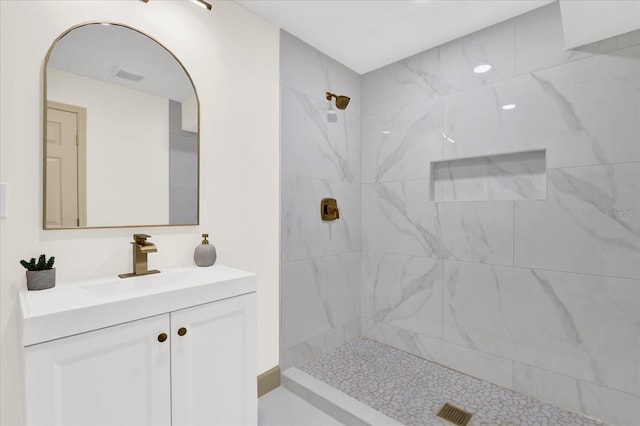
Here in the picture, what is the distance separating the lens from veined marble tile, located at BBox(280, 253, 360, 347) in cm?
229

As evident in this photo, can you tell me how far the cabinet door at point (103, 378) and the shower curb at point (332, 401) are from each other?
1.00m

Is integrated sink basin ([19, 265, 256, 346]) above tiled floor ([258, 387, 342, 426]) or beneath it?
above

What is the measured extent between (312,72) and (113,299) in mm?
2040

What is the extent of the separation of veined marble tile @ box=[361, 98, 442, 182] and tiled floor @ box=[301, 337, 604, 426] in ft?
4.79

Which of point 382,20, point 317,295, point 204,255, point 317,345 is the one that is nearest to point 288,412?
point 317,345

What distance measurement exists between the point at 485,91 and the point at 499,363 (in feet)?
6.07

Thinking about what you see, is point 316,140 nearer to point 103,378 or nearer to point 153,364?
point 153,364

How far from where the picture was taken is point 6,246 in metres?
1.25

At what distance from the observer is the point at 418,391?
6.80ft

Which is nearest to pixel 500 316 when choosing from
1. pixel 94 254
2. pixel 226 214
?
pixel 226 214

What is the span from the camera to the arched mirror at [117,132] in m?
1.37

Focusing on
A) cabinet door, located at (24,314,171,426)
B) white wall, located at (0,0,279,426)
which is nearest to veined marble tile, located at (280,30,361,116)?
white wall, located at (0,0,279,426)

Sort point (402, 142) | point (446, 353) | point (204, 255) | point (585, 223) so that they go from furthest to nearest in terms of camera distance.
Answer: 1. point (402, 142)
2. point (446, 353)
3. point (585, 223)
4. point (204, 255)

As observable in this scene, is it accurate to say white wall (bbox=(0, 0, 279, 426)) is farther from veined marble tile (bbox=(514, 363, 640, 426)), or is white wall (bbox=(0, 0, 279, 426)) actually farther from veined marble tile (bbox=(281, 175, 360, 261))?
veined marble tile (bbox=(514, 363, 640, 426))
